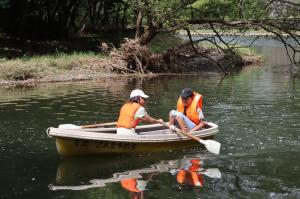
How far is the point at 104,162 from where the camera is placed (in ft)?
39.2

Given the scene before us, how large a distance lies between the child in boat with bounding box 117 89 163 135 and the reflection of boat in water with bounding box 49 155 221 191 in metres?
1.05

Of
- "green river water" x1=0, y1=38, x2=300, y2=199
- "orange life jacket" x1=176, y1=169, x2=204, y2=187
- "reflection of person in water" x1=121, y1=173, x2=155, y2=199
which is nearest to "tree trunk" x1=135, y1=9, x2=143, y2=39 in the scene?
"green river water" x1=0, y1=38, x2=300, y2=199

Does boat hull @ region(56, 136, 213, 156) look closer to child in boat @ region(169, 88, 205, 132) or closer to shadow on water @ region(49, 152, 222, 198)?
shadow on water @ region(49, 152, 222, 198)

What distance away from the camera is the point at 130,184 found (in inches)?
405

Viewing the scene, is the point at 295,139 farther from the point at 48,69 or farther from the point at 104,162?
the point at 48,69

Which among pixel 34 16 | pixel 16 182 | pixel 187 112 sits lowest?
pixel 16 182

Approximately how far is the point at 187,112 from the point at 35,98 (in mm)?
9303

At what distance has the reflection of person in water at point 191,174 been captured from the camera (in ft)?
34.0

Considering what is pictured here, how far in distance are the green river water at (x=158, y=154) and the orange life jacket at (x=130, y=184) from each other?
0.14m

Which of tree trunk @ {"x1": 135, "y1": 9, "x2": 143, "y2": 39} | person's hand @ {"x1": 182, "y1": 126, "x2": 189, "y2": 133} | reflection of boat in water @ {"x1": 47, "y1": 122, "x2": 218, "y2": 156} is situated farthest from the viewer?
tree trunk @ {"x1": 135, "y1": 9, "x2": 143, "y2": 39}

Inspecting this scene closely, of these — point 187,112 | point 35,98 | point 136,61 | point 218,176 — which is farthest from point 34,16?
point 218,176

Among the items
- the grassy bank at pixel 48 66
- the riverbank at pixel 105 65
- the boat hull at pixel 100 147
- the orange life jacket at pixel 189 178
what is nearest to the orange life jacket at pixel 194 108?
the boat hull at pixel 100 147

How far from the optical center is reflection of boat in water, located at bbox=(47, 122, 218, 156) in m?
11.5

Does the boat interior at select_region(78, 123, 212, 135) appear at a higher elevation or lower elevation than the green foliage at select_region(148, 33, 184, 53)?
lower
